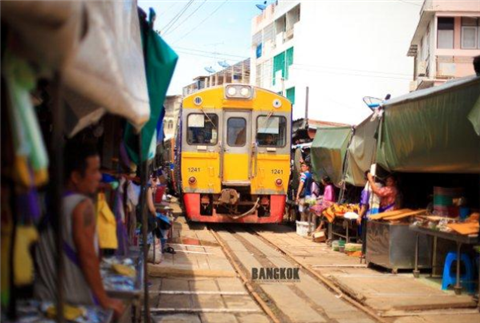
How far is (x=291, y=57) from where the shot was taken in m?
35.8

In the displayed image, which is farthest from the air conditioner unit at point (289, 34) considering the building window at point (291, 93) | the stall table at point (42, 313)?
the stall table at point (42, 313)

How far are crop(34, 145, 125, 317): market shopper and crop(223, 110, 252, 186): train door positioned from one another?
35.3 feet

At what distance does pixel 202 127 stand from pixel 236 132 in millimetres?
902

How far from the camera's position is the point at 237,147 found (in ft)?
47.6

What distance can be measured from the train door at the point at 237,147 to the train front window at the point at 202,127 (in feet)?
0.94

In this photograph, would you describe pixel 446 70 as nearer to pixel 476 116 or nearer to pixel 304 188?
pixel 304 188

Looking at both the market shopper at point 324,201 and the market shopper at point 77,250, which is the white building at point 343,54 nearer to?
the market shopper at point 324,201

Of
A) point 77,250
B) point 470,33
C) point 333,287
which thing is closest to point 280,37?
point 470,33

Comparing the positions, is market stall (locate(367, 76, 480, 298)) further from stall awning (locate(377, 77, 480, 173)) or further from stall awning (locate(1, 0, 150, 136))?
stall awning (locate(1, 0, 150, 136))

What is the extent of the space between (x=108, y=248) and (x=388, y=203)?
6621 millimetres

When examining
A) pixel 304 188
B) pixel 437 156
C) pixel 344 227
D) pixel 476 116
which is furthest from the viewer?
pixel 304 188

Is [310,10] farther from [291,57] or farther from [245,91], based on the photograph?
[245,91]

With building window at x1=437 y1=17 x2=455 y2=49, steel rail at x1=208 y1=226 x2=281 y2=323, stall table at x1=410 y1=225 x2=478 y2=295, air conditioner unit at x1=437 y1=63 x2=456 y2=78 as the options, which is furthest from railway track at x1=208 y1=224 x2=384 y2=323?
building window at x1=437 y1=17 x2=455 y2=49

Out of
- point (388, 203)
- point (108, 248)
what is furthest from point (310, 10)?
point (108, 248)
